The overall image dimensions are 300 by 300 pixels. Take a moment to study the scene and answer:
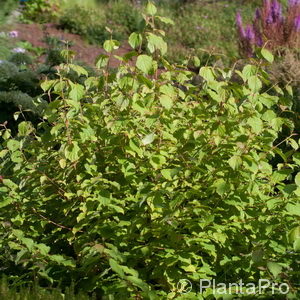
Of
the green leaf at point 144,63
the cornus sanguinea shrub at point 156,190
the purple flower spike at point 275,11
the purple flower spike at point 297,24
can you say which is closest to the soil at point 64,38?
the purple flower spike at point 275,11

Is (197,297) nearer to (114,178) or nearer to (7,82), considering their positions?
(114,178)

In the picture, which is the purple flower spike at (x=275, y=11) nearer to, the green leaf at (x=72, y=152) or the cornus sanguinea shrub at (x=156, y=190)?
Result: the cornus sanguinea shrub at (x=156, y=190)

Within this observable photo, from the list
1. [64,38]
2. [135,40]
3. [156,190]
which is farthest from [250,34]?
[156,190]

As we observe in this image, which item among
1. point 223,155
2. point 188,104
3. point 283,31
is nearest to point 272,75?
point 283,31

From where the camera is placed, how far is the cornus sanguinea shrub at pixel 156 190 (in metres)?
2.78

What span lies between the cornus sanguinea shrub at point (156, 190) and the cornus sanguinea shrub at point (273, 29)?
4.86 metres

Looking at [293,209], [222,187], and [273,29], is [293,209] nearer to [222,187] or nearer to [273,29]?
[222,187]

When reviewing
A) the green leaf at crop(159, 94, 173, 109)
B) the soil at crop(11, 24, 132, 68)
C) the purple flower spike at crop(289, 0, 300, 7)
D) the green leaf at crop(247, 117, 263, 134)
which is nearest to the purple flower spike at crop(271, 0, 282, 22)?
the purple flower spike at crop(289, 0, 300, 7)

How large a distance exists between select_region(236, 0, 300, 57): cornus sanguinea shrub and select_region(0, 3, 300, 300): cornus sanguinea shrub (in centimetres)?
486

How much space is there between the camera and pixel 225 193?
9.56ft

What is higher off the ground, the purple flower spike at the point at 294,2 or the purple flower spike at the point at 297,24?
the purple flower spike at the point at 294,2

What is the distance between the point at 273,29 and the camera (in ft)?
25.8

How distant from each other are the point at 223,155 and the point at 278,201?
0.37 metres

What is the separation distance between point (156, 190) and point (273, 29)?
224 inches
